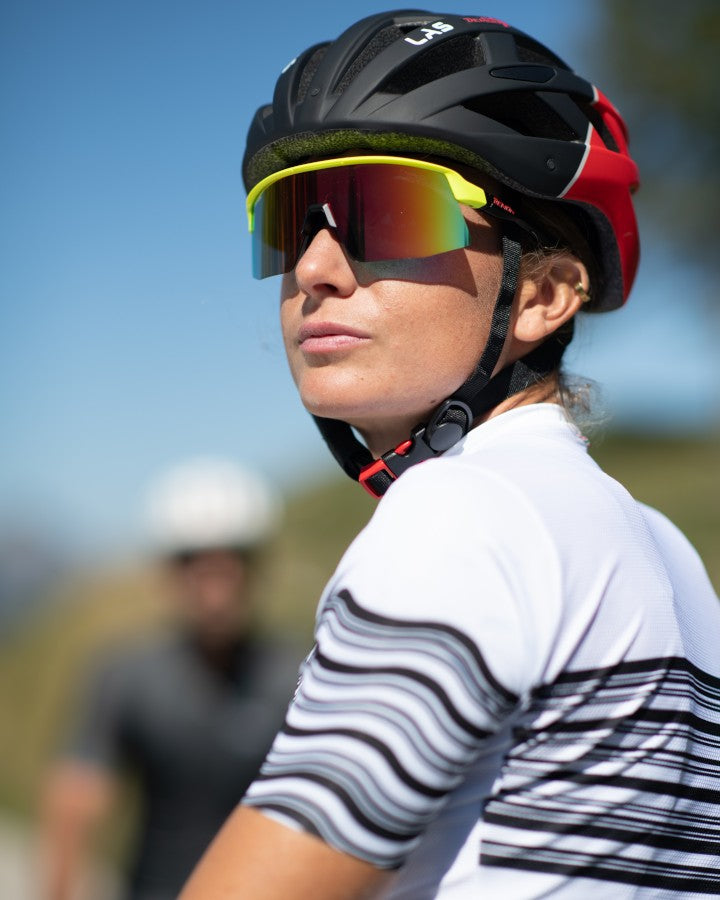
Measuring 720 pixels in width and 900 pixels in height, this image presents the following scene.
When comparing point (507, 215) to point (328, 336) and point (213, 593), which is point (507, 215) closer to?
point (328, 336)

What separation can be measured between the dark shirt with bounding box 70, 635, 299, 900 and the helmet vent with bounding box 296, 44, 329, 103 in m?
3.50

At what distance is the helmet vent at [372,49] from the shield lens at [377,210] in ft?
0.82

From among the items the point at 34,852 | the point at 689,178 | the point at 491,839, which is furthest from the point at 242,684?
the point at 689,178

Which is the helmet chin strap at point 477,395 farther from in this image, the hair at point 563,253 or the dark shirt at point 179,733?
the dark shirt at point 179,733

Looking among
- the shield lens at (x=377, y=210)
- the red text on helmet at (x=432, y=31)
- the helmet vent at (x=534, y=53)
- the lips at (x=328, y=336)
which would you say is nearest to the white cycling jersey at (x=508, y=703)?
the lips at (x=328, y=336)

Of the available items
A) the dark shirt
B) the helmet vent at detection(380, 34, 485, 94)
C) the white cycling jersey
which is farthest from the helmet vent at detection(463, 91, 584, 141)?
the dark shirt

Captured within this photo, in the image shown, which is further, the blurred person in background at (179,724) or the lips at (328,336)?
the blurred person in background at (179,724)

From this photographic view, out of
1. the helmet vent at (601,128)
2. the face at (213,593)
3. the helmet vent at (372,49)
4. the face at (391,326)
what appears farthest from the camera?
the face at (213,593)

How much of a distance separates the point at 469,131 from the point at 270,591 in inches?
498

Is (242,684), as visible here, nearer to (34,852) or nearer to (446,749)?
(446,749)

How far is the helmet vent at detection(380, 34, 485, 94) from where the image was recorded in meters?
2.25

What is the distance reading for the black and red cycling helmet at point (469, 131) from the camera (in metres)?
2.16

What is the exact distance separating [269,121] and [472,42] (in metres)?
0.52

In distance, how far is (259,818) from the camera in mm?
1394
